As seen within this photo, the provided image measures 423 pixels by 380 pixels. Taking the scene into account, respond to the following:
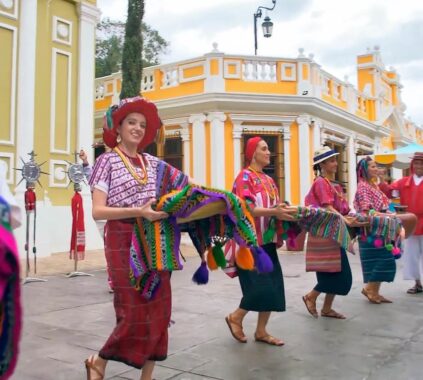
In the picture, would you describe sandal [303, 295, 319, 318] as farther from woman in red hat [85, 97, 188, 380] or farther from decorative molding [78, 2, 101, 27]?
decorative molding [78, 2, 101, 27]

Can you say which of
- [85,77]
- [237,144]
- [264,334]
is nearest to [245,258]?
[264,334]

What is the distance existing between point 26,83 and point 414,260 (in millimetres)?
8391

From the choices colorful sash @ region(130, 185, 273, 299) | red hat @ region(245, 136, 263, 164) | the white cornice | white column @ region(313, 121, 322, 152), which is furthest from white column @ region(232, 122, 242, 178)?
colorful sash @ region(130, 185, 273, 299)

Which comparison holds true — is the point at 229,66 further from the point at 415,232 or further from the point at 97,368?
the point at 97,368

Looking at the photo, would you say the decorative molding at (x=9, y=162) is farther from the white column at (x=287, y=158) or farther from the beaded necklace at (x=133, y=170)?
the beaded necklace at (x=133, y=170)

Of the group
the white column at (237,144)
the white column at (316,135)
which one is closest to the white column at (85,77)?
the white column at (237,144)

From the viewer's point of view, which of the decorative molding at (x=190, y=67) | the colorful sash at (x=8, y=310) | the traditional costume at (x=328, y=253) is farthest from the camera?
the decorative molding at (x=190, y=67)

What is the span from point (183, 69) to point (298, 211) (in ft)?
35.1

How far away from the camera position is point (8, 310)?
58.6 inches

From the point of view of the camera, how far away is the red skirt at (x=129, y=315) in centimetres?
251

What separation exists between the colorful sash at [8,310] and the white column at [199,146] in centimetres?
1141

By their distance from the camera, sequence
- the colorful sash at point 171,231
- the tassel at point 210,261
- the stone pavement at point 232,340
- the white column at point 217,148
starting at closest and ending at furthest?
1. the colorful sash at point 171,231
2. the tassel at point 210,261
3. the stone pavement at point 232,340
4. the white column at point 217,148

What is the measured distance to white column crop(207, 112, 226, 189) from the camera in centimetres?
1271

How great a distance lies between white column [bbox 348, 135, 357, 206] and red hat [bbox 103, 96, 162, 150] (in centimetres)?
1354
